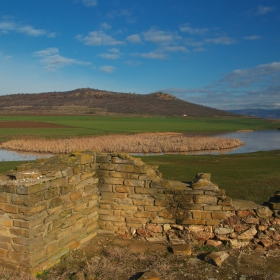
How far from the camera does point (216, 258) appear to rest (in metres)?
6.05

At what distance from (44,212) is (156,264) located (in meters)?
2.46

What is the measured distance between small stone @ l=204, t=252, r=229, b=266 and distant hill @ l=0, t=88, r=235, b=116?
118 m

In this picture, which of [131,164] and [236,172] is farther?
[236,172]

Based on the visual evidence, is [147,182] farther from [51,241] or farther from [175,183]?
[51,241]

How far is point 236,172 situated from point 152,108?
396ft

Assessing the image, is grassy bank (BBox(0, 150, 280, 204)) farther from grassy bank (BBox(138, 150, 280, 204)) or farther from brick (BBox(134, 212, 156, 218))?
brick (BBox(134, 212, 156, 218))

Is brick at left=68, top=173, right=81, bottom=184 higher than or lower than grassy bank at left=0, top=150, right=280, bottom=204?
higher

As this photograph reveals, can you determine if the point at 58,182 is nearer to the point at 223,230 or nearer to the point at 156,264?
the point at 156,264

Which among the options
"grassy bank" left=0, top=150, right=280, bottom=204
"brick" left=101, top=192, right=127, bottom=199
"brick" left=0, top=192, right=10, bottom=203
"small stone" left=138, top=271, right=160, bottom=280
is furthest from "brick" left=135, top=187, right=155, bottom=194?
"grassy bank" left=0, top=150, right=280, bottom=204

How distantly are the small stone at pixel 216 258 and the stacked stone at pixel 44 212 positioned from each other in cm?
291

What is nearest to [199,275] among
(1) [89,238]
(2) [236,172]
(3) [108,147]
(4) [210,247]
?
(4) [210,247]

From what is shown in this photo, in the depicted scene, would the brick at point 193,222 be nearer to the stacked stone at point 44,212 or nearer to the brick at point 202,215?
the brick at point 202,215

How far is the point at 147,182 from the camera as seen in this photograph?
729 cm

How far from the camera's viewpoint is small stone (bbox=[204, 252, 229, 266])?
5997mm
